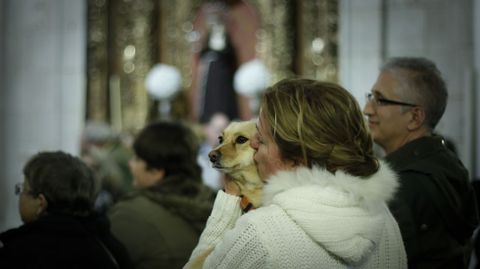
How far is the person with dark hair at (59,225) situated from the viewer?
2.84 meters

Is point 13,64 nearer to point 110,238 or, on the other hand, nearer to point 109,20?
point 109,20

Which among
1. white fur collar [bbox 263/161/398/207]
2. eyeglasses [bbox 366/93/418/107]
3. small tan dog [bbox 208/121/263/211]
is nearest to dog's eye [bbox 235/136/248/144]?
small tan dog [bbox 208/121/263/211]

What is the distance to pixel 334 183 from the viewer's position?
2.13 meters

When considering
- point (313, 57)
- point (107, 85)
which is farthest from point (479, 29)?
point (107, 85)

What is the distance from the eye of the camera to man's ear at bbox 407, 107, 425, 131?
3365 mm

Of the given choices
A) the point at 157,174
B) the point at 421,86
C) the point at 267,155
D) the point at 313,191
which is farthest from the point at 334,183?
the point at 157,174

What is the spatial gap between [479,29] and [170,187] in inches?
190

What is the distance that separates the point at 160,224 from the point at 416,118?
1300 millimetres

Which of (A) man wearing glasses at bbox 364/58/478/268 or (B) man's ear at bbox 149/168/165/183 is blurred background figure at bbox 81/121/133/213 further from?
(A) man wearing glasses at bbox 364/58/478/268

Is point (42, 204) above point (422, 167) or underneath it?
underneath

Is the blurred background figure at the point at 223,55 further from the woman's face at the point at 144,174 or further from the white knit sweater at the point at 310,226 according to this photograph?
the white knit sweater at the point at 310,226

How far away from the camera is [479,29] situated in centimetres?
742

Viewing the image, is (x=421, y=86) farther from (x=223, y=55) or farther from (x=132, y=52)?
(x=132, y=52)

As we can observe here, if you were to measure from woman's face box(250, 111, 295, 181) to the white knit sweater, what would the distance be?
0.06m
